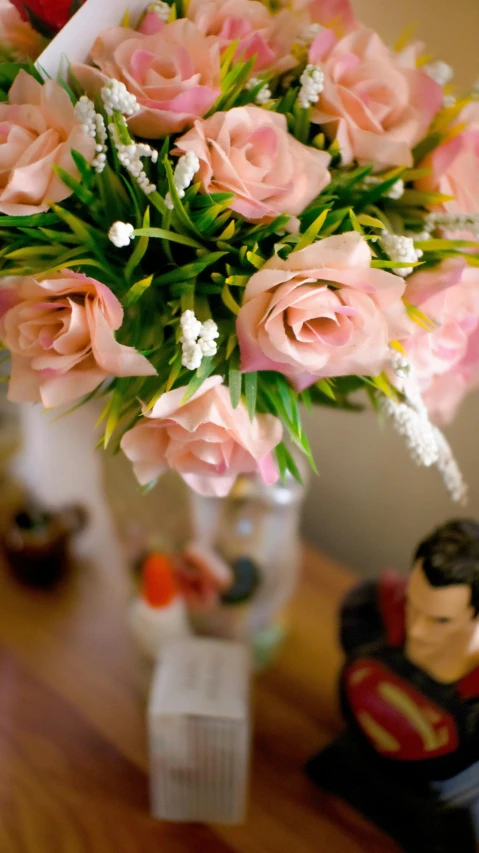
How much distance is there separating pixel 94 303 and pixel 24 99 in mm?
140

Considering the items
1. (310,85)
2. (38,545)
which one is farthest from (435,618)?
(38,545)

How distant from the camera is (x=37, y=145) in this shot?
0.37m

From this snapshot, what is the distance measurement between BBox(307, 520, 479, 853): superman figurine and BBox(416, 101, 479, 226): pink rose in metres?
0.24

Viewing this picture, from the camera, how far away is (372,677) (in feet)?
1.70

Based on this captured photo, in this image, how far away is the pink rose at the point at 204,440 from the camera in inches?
14.7

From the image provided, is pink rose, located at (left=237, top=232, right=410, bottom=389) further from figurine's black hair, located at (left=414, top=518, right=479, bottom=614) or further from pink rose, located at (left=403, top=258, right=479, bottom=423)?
figurine's black hair, located at (left=414, top=518, right=479, bottom=614)

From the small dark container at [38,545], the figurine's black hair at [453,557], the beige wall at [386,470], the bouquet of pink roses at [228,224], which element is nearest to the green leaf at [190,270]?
the bouquet of pink roses at [228,224]

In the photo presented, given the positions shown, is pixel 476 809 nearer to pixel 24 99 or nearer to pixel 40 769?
pixel 40 769

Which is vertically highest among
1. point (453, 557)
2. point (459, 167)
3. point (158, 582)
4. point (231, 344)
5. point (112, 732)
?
point (459, 167)

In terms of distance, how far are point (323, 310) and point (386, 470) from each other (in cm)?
49

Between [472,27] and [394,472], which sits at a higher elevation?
[472,27]

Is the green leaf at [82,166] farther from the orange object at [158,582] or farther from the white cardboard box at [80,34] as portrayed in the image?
the orange object at [158,582]

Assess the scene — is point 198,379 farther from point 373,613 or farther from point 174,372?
point 373,613

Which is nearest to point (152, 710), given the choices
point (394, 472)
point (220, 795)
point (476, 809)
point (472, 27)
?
point (220, 795)
